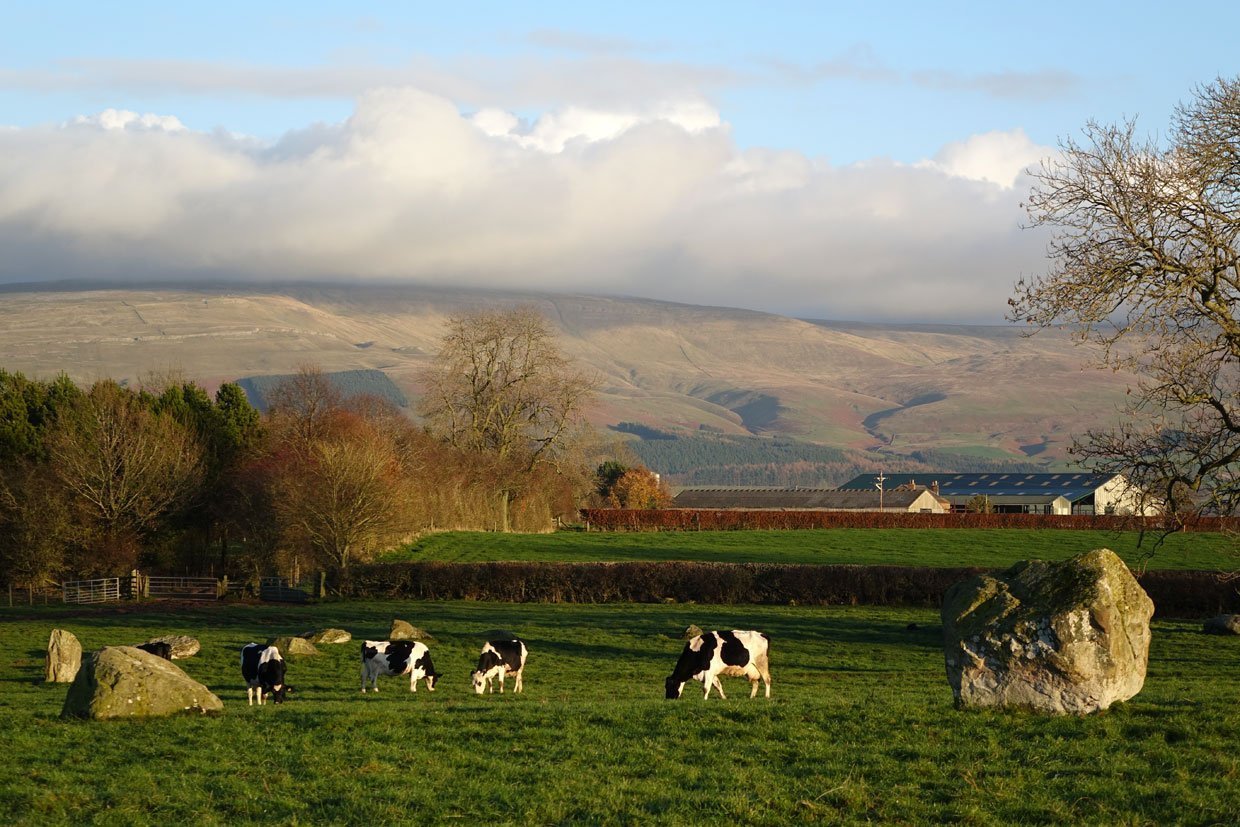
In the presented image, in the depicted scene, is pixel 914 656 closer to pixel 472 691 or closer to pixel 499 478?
pixel 472 691

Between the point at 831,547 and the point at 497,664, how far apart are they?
2230 inches

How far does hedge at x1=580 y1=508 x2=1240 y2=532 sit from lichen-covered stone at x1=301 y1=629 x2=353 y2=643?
6173 centimetres

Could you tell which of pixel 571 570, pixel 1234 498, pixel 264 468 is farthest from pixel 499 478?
pixel 1234 498

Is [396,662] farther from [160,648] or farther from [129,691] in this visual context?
[129,691]

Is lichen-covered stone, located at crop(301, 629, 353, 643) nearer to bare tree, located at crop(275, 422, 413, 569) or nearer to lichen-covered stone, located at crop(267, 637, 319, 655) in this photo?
lichen-covered stone, located at crop(267, 637, 319, 655)

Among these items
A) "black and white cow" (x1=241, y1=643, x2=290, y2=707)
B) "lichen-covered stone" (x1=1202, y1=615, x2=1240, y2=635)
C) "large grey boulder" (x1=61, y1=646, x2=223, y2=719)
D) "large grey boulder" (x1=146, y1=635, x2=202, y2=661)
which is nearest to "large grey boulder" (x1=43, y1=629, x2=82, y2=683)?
"large grey boulder" (x1=146, y1=635, x2=202, y2=661)

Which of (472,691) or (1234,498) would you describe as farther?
(472,691)

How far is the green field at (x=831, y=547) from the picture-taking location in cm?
7525

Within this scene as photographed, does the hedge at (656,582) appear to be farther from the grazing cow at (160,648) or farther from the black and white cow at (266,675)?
the black and white cow at (266,675)

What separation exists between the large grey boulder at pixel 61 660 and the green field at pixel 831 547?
3790 centimetres

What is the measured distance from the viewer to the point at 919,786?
14742 mm

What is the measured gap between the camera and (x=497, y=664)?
100ft

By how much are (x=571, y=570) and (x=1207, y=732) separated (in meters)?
47.7

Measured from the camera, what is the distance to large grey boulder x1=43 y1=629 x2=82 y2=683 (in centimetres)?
3341
